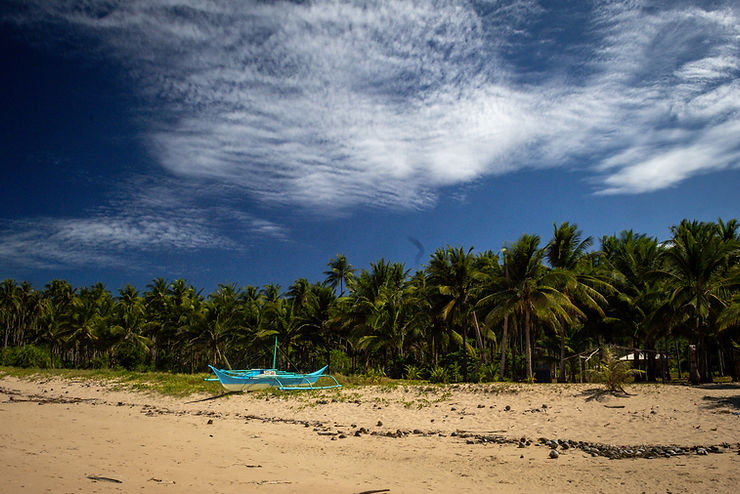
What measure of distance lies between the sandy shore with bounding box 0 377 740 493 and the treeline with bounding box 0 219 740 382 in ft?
16.8

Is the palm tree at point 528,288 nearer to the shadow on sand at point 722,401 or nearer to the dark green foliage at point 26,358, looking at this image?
the shadow on sand at point 722,401

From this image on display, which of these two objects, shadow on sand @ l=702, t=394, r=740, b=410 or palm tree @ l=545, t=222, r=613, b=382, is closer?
shadow on sand @ l=702, t=394, r=740, b=410

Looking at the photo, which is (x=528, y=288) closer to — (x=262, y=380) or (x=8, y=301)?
(x=262, y=380)

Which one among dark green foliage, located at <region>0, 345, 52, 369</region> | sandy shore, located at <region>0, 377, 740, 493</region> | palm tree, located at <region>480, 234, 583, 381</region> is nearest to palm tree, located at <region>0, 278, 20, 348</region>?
dark green foliage, located at <region>0, 345, 52, 369</region>

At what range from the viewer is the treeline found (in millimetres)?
22031

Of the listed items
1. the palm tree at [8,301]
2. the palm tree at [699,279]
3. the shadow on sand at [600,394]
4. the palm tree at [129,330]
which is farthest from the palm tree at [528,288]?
the palm tree at [8,301]

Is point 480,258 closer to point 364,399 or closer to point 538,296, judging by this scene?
point 538,296

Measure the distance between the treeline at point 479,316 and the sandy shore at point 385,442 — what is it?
16.8ft

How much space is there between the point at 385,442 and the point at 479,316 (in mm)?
16209

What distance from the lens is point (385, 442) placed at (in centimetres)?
1129

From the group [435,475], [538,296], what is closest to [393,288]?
[538,296]

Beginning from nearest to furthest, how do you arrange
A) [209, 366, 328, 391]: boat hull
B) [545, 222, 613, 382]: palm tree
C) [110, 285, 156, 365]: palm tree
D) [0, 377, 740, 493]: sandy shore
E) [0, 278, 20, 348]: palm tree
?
[0, 377, 740, 493]: sandy shore → [209, 366, 328, 391]: boat hull → [545, 222, 613, 382]: palm tree → [110, 285, 156, 365]: palm tree → [0, 278, 20, 348]: palm tree

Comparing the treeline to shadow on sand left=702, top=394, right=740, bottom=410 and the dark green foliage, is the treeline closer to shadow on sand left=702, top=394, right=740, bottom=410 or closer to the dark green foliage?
the dark green foliage

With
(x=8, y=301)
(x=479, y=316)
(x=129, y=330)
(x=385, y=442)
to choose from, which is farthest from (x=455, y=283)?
(x=8, y=301)
